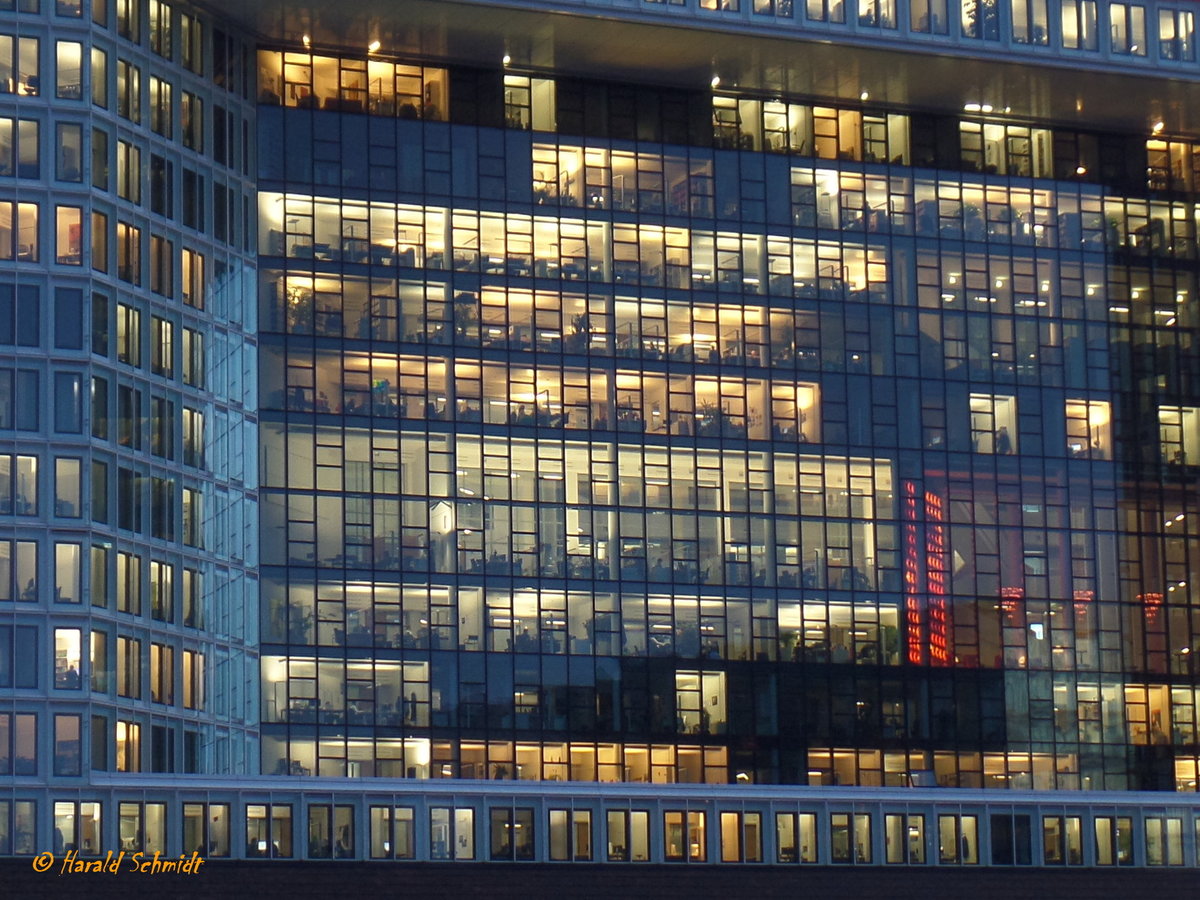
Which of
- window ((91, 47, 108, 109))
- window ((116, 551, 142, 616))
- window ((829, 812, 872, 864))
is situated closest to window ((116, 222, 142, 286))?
window ((91, 47, 108, 109))

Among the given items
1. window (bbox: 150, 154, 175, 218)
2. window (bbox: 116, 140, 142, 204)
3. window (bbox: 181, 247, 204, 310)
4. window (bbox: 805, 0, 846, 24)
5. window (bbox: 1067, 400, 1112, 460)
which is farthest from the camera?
window (bbox: 1067, 400, 1112, 460)

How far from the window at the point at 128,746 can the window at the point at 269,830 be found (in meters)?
4.28

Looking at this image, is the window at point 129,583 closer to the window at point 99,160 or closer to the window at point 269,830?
the window at point 269,830

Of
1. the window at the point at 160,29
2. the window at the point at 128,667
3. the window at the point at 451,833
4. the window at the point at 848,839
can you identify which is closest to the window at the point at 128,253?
the window at the point at 160,29

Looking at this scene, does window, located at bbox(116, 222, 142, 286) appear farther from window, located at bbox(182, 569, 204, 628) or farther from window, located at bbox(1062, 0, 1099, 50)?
window, located at bbox(1062, 0, 1099, 50)

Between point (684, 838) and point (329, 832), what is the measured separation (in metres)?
13.2

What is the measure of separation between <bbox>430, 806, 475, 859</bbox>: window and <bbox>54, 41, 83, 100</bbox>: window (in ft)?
90.6

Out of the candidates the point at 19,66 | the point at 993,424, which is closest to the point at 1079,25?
the point at 993,424

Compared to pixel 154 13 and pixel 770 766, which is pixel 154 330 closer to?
pixel 154 13

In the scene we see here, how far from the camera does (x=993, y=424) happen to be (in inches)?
4247

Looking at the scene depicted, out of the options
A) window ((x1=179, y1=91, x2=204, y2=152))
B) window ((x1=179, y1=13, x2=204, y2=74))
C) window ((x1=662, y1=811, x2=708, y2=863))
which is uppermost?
window ((x1=179, y1=13, x2=204, y2=74))

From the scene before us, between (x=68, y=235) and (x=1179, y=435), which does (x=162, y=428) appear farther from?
(x=1179, y=435)

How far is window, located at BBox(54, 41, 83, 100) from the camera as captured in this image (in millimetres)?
91750

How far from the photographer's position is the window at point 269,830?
92062 mm
